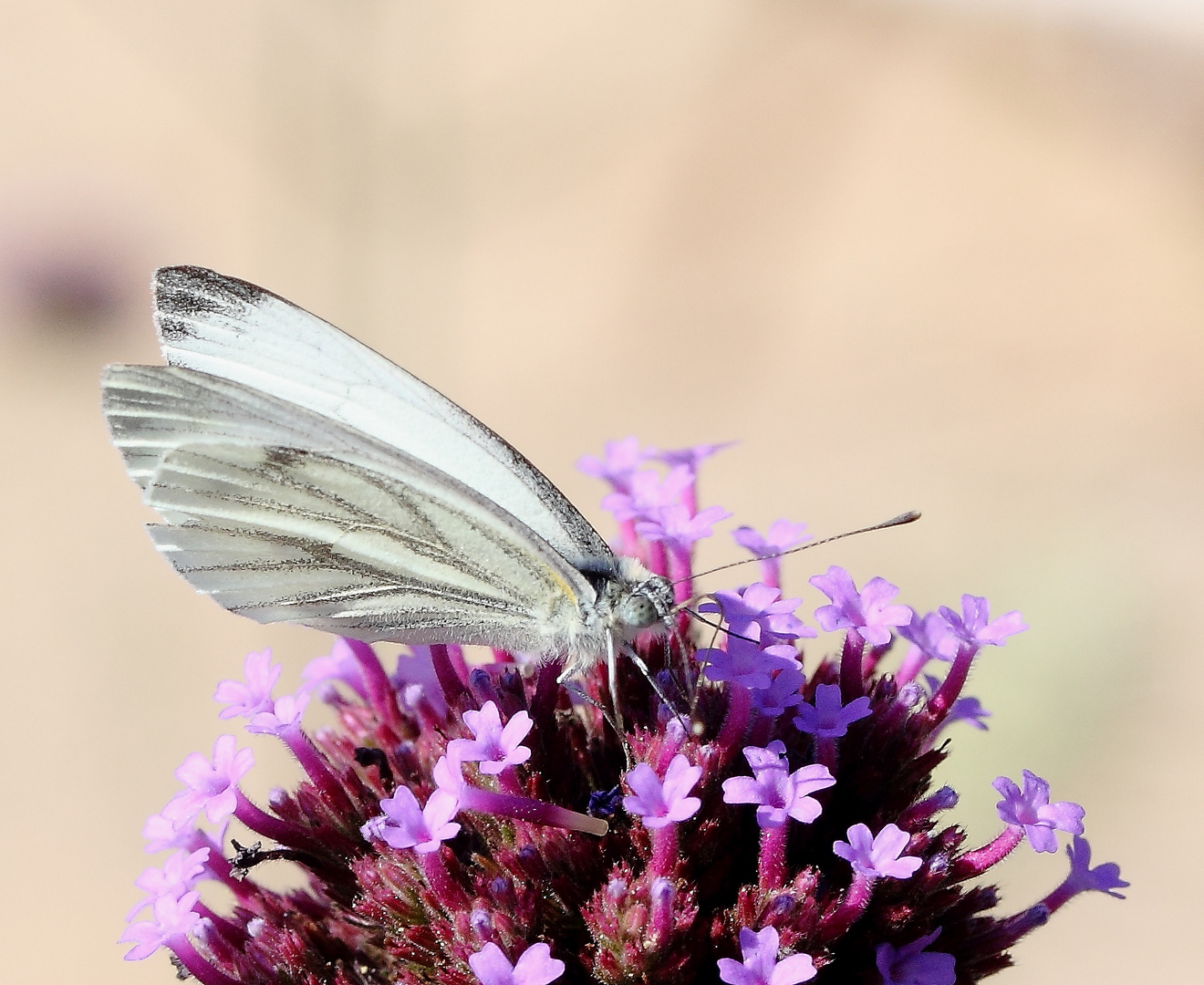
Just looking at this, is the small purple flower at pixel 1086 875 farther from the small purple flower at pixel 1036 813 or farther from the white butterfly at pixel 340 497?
the white butterfly at pixel 340 497

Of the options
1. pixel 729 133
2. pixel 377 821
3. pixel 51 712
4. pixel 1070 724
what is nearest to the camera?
pixel 377 821

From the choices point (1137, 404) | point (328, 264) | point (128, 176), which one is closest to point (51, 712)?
point (328, 264)

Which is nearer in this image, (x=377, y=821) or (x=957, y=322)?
(x=377, y=821)

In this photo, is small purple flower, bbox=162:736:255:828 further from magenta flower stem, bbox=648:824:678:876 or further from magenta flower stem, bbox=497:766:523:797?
magenta flower stem, bbox=648:824:678:876

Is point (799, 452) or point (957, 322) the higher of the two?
point (957, 322)

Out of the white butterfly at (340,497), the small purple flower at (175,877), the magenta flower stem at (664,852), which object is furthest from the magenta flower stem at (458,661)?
the magenta flower stem at (664,852)

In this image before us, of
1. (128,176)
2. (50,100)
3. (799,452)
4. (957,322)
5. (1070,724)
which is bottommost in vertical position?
(1070,724)

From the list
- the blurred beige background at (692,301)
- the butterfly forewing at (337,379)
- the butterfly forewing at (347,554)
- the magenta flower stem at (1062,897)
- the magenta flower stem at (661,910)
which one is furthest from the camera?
the blurred beige background at (692,301)

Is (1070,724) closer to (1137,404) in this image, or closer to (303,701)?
(1137,404)
